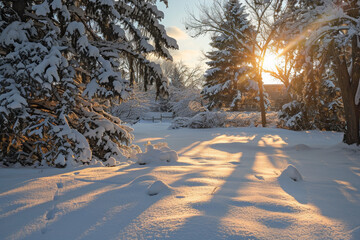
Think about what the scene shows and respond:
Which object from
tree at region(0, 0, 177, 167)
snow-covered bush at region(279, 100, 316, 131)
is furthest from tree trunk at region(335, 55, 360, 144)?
snow-covered bush at region(279, 100, 316, 131)

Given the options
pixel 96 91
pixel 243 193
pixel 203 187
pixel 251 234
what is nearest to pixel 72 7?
Answer: pixel 96 91

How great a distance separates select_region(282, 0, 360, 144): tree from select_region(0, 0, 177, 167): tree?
13.3ft

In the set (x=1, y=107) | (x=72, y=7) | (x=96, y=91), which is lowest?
(x=1, y=107)

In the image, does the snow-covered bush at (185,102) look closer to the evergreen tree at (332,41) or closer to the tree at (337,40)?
the evergreen tree at (332,41)

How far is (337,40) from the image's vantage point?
5551 millimetres

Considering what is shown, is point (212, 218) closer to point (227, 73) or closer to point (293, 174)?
point (293, 174)

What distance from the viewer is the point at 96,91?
13.0ft

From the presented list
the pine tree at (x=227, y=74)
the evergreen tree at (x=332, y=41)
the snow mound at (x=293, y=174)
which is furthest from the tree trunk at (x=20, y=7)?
the pine tree at (x=227, y=74)

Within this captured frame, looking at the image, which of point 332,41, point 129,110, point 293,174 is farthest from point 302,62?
point 129,110

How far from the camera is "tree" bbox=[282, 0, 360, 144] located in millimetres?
5363

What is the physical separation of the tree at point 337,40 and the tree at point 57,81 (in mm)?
4041

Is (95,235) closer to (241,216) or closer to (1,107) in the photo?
(241,216)

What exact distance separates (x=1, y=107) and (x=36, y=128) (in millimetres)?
650

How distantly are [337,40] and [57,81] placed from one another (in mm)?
6470
